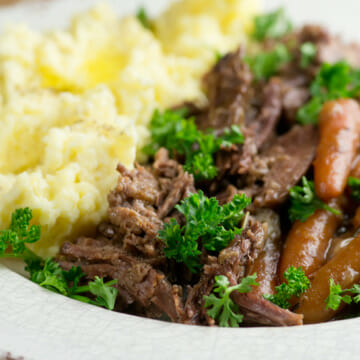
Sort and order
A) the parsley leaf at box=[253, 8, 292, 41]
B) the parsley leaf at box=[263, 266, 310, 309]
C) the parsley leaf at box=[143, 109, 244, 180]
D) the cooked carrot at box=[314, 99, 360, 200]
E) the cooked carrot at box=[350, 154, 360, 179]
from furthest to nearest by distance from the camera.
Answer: the parsley leaf at box=[253, 8, 292, 41], the cooked carrot at box=[350, 154, 360, 179], the parsley leaf at box=[143, 109, 244, 180], the cooked carrot at box=[314, 99, 360, 200], the parsley leaf at box=[263, 266, 310, 309]

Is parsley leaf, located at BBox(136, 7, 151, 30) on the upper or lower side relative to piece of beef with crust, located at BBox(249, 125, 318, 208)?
upper

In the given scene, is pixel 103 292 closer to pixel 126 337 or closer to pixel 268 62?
pixel 126 337

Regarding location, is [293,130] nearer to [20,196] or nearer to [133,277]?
[133,277]

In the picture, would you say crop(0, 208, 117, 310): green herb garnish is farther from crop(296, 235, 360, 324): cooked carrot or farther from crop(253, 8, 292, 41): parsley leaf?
crop(253, 8, 292, 41): parsley leaf

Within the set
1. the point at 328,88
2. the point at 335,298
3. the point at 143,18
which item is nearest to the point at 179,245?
the point at 335,298

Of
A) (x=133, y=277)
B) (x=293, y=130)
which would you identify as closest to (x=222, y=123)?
(x=293, y=130)

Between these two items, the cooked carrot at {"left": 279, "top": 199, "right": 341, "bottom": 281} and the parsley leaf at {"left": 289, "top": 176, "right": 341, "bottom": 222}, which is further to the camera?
the parsley leaf at {"left": 289, "top": 176, "right": 341, "bottom": 222}

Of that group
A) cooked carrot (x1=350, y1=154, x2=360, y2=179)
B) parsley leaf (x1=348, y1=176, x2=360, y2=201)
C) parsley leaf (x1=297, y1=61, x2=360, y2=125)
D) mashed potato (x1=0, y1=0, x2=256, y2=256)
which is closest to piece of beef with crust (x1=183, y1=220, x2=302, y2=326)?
mashed potato (x1=0, y1=0, x2=256, y2=256)
